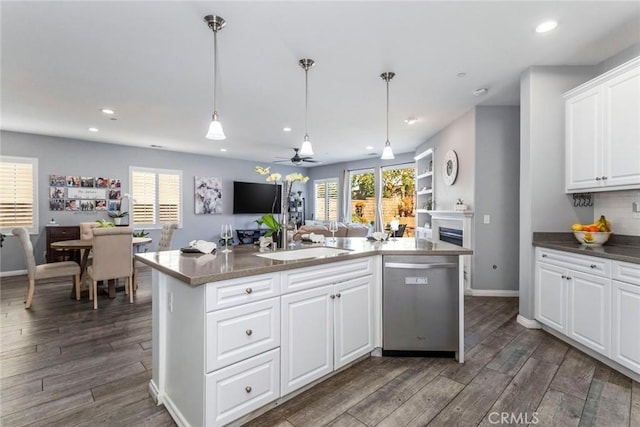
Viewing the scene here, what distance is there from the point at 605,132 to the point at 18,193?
28.3ft

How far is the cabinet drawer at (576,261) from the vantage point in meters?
2.38

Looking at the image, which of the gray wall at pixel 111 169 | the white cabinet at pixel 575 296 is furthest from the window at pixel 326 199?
the white cabinet at pixel 575 296

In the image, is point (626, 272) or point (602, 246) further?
point (602, 246)

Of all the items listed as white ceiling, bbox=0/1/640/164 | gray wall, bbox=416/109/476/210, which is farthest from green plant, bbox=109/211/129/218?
gray wall, bbox=416/109/476/210

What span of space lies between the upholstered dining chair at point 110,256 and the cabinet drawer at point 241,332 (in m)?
3.14

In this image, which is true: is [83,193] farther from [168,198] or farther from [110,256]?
[110,256]

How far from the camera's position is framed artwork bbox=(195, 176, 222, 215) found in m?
7.82

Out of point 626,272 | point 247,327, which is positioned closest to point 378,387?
point 247,327

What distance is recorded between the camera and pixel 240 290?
5.57ft

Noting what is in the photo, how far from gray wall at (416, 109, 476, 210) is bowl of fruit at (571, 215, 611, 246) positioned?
1.53m

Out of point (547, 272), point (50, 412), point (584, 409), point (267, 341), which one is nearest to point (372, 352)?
point (267, 341)

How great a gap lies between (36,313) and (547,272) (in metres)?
5.72

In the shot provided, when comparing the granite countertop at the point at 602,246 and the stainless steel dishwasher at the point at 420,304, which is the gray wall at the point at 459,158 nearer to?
the granite countertop at the point at 602,246

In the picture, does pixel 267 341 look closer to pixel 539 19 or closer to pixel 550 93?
pixel 539 19
